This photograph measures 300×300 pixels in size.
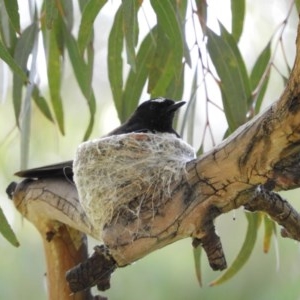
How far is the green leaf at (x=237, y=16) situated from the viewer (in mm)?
2990

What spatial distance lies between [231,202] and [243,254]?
89 centimetres

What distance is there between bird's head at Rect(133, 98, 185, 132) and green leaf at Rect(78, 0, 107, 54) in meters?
0.33

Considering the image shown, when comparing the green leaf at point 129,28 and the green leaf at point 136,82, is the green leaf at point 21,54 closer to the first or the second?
the green leaf at point 136,82

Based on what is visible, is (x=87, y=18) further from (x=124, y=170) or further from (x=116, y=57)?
(x=124, y=170)

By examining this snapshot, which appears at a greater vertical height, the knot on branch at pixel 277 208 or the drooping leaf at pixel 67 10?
the drooping leaf at pixel 67 10

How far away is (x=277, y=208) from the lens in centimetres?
215

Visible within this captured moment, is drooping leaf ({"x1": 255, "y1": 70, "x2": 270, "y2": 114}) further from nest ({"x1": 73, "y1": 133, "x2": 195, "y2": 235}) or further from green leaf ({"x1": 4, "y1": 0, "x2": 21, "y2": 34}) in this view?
green leaf ({"x1": 4, "y1": 0, "x2": 21, "y2": 34})

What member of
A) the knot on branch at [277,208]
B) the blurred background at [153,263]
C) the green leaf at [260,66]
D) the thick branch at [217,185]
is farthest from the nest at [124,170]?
the blurred background at [153,263]

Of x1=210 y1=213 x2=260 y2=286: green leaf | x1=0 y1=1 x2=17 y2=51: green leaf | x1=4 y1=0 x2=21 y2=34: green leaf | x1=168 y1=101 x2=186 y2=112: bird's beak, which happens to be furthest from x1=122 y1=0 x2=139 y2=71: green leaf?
x1=210 y1=213 x2=260 y2=286: green leaf

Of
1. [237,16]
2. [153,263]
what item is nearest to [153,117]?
[237,16]

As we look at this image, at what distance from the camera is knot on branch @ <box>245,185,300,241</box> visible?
82.6 inches

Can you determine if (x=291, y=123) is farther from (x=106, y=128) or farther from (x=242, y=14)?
(x=106, y=128)

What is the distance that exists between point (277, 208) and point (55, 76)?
126 centimetres

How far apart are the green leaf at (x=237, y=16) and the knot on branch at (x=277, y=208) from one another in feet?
3.10
